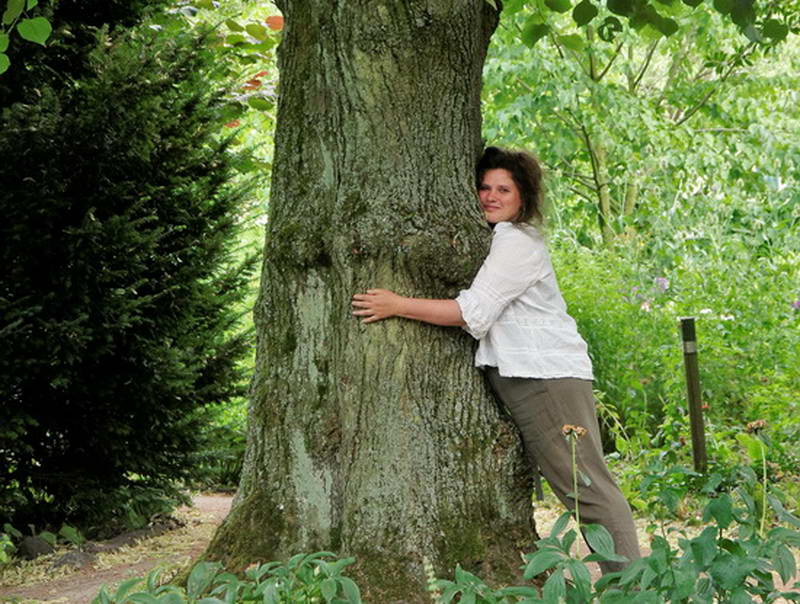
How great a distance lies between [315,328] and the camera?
391cm

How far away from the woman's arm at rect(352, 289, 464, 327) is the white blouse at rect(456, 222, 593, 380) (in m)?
0.04

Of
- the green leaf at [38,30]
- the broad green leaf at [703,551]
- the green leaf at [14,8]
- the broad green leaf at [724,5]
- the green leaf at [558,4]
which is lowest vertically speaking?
the broad green leaf at [703,551]

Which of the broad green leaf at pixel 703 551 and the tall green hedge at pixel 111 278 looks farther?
the tall green hedge at pixel 111 278

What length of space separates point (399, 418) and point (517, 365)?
19.1 inches

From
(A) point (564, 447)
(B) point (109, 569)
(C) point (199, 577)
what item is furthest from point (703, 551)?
(B) point (109, 569)

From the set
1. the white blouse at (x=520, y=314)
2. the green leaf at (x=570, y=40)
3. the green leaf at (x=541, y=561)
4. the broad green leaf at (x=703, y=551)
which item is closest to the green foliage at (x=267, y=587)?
the green leaf at (x=541, y=561)

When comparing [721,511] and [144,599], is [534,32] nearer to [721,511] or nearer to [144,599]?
[721,511]

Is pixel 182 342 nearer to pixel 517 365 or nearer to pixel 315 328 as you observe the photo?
pixel 315 328

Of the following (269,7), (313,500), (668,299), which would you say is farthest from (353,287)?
(269,7)

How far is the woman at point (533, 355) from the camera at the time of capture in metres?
3.70

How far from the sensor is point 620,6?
4664mm

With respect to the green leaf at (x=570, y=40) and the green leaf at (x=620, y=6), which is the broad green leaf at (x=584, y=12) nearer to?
the green leaf at (x=620, y=6)

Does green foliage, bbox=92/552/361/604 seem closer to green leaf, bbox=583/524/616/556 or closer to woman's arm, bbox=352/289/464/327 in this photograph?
green leaf, bbox=583/524/616/556

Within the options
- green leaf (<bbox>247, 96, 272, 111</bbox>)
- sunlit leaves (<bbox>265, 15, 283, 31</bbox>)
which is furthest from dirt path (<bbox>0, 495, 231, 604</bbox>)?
sunlit leaves (<bbox>265, 15, 283, 31</bbox>)
